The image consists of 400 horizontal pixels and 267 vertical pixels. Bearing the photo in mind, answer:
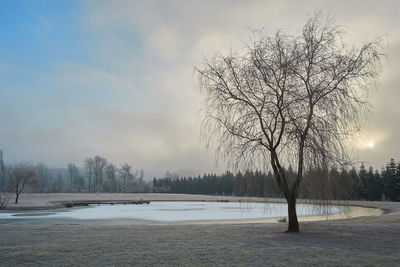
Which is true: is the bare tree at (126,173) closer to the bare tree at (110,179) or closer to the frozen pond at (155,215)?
the bare tree at (110,179)

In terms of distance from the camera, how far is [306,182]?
10.7 metres

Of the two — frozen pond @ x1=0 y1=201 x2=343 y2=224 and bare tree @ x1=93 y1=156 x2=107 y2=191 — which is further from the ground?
bare tree @ x1=93 y1=156 x2=107 y2=191

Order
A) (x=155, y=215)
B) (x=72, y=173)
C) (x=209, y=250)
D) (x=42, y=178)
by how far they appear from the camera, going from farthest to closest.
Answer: (x=72, y=173) → (x=42, y=178) → (x=155, y=215) → (x=209, y=250)

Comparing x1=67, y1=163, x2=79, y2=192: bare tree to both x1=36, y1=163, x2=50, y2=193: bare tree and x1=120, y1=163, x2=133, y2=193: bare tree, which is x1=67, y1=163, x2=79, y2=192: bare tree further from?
x1=120, y1=163, x2=133, y2=193: bare tree

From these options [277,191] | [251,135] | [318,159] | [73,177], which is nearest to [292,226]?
[277,191]

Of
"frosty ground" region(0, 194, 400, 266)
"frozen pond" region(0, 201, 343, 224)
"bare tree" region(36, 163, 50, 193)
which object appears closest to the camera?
"frosty ground" region(0, 194, 400, 266)

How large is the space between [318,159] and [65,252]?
7.54 m

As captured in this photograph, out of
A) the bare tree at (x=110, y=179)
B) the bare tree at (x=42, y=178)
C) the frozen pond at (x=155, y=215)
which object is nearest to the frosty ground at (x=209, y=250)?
the frozen pond at (x=155, y=215)

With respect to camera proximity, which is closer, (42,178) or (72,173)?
(42,178)

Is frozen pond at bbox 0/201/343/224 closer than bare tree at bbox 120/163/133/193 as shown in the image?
Yes

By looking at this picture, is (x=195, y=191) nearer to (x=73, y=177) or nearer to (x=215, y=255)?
(x=73, y=177)

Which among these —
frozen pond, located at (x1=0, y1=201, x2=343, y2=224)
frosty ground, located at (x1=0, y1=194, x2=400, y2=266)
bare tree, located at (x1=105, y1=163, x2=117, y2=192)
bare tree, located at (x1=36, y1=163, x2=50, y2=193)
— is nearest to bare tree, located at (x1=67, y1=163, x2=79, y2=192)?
bare tree, located at (x1=36, y1=163, x2=50, y2=193)

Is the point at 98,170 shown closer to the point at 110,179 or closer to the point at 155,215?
the point at 110,179

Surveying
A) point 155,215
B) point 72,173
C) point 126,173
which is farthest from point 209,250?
point 72,173
